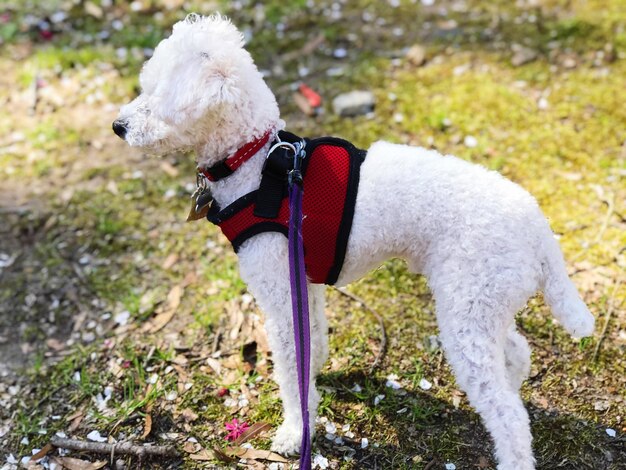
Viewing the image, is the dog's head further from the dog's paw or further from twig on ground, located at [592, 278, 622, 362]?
twig on ground, located at [592, 278, 622, 362]

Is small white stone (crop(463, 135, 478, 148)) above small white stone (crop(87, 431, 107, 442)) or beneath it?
above

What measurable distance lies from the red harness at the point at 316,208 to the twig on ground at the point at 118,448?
1230 mm

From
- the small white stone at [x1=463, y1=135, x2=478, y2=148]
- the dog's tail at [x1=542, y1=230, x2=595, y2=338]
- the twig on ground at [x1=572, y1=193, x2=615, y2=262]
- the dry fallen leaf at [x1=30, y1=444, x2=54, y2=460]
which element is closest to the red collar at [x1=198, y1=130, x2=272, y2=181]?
the dog's tail at [x1=542, y1=230, x2=595, y2=338]

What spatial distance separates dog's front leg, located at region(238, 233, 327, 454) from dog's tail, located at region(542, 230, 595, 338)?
1.13 metres

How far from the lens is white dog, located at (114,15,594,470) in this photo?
249cm

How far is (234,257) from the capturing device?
14.2ft

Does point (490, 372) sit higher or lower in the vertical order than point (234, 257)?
higher

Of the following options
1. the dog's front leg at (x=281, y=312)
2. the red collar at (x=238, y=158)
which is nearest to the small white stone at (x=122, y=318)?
the dog's front leg at (x=281, y=312)

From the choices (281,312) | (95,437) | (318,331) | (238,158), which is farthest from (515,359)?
(95,437)

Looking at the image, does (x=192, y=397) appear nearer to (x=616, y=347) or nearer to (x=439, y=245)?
(x=439, y=245)

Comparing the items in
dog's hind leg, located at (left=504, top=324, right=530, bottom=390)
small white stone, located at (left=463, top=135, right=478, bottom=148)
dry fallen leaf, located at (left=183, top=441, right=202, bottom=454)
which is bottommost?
dry fallen leaf, located at (left=183, top=441, right=202, bottom=454)

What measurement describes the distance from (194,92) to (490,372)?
1674mm

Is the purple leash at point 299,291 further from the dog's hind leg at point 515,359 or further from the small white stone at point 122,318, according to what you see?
the small white stone at point 122,318

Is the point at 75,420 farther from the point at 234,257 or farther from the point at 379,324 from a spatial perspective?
the point at 379,324
